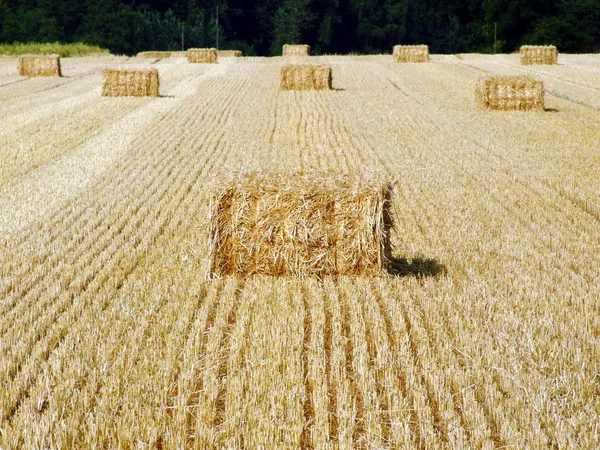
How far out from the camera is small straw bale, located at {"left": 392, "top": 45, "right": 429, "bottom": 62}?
4100 centimetres

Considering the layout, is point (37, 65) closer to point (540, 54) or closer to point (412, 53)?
point (412, 53)

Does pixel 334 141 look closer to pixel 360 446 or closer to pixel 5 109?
pixel 5 109

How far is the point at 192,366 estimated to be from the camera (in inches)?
205

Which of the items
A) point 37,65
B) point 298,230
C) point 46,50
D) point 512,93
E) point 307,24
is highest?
point 307,24

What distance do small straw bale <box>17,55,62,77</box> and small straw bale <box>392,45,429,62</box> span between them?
17.9 metres

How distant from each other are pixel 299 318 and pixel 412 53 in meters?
36.8

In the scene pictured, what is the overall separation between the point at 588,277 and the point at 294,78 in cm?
2002

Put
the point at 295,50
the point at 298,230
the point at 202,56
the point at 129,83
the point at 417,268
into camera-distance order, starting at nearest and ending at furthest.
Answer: the point at 298,230 < the point at 417,268 < the point at 129,83 < the point at 202,56 < the point at 295,50

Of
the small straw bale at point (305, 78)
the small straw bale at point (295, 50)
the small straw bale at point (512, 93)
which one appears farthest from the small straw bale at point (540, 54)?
the small straw bale at point (512, 93)

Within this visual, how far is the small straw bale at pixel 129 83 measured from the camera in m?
24.2

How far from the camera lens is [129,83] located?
79.4ft

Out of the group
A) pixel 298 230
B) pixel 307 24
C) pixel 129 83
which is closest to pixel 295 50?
pixel 129 83

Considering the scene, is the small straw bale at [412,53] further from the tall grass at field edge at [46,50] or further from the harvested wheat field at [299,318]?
the harvested wheat field at [299,318]

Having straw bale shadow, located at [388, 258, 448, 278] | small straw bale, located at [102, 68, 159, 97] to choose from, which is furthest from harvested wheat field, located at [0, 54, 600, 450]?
small straw bale, located at [102, 68, 159, 97]
